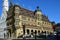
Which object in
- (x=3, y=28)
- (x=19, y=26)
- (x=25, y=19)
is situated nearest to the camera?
(x=19, y=26)

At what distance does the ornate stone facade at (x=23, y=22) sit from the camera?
79.4m

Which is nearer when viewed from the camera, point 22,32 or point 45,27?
point 22,32

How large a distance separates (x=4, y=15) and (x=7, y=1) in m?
11.9

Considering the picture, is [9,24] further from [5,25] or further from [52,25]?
[52,25]

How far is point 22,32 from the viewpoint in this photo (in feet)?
262

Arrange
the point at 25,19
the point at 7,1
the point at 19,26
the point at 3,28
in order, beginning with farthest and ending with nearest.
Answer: the point at 7,1
the point at 3,28
the point at 25,19
the point at 19,26

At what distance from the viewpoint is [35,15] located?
94.8 metres

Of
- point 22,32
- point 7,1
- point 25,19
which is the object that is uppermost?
point 7,1

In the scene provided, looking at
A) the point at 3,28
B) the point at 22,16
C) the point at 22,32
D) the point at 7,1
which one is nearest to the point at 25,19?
the point at 22,16

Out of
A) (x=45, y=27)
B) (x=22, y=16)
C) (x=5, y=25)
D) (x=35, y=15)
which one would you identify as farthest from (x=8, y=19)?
(x=45, y=27)

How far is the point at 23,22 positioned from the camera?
276 ft

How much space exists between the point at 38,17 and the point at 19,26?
1804 centimetres

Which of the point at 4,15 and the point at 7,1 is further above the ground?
the point at 7,1

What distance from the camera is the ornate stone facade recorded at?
79.4 m
